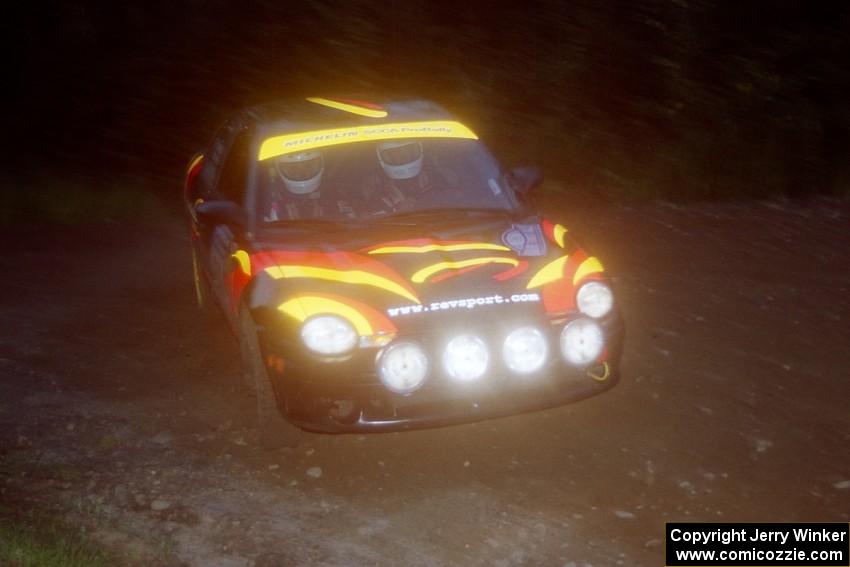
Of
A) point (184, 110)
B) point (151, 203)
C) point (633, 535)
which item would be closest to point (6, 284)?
point (151, 203)

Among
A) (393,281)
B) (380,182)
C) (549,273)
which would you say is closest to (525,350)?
(549,273)

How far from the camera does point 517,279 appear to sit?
18.9 feet

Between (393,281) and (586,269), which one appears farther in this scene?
(586,269)

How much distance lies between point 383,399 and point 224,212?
1.51 meters

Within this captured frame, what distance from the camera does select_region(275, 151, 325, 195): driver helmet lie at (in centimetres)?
654

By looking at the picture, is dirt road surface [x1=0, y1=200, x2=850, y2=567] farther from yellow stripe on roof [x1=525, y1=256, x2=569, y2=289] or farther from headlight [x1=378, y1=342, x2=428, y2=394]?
yellow stripe on roof [x1=525, y1=256, x2=569, y2=289]

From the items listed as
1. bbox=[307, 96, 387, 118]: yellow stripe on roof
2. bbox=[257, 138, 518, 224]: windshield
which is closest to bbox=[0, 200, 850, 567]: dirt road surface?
bbox=[257, 138, 518, 224]: windshield

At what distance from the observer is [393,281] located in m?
5.63

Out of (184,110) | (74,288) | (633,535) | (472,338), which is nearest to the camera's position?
(633,535)

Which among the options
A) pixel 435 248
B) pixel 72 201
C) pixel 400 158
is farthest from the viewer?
pixel 72 201

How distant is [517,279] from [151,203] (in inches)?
281

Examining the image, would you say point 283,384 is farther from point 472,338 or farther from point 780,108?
point 780,108

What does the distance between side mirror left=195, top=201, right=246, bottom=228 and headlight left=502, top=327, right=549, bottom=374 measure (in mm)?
1653

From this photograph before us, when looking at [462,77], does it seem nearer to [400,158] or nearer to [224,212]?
[400,158]
